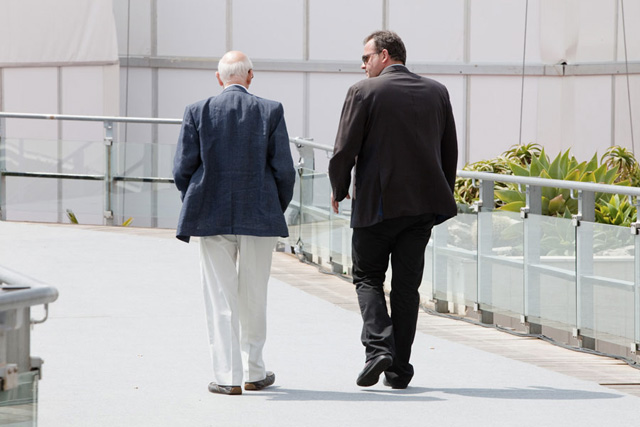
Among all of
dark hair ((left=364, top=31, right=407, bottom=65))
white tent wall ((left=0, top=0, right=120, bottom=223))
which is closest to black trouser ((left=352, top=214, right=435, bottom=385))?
dark hair ((left=364, top=31, right=407, bottom=65))

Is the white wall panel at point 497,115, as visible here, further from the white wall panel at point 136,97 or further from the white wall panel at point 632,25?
the white wall panel at point 136,97

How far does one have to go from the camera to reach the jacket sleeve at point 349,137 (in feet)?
18.0

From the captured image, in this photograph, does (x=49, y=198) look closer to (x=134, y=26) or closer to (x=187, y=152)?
(x=134, y=26)

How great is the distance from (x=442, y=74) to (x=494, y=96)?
83 cm

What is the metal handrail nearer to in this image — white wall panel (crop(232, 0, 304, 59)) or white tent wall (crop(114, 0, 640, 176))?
white tent wall (crop(114, 0, 640, 176))

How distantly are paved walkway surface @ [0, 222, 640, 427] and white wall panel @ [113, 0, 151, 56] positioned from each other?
335 inches

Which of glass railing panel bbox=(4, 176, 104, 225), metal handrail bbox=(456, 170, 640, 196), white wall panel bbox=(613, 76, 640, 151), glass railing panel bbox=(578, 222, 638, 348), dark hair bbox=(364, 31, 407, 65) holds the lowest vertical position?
glass railing panel bbox=(578, 222, 638, 348)

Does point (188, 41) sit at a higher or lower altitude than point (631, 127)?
higher

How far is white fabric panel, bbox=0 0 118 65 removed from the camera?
1672cm

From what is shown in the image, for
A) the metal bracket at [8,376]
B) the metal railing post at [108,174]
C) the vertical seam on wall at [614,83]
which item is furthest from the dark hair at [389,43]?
the vertical seam on wall at [614,83]

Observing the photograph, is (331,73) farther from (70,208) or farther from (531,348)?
(531,348)

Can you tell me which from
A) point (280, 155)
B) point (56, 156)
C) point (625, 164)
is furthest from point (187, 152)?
point (625, 164)

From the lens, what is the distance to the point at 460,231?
828 centimetres

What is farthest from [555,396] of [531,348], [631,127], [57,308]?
[631,127]
